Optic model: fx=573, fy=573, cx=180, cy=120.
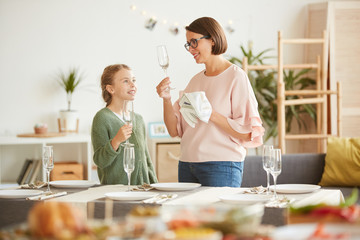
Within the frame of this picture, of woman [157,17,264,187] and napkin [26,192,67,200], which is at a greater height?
woman [157,17,264,187]

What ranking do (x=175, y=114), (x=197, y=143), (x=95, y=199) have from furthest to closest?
(x=175, y=114) < (x=197, y=143) < (x=95, y=199)

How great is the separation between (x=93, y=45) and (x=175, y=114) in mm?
2899

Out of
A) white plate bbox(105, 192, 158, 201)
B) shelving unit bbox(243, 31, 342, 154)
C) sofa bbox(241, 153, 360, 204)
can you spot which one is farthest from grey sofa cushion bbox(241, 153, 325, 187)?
white plate bbox(105, 192, 158, 201)

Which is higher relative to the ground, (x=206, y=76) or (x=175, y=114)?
(x=206, y=76)

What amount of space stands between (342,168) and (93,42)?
266 cm

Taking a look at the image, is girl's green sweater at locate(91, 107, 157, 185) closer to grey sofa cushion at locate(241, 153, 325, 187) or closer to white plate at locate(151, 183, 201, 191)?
white plate at locate(151, 183, 201, 191)

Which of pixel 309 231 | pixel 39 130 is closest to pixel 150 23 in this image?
pixel 39 130

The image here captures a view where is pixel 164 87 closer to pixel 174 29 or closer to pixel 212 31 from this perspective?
pixel 212 31

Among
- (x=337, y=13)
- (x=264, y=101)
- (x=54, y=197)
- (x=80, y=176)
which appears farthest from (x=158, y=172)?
(x=54, y=197)

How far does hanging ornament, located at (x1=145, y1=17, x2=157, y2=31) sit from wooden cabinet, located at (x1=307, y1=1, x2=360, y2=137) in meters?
1.59

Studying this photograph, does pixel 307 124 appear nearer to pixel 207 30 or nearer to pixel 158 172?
pixel 158 172

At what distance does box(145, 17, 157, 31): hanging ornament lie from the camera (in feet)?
17.8

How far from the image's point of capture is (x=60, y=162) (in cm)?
516

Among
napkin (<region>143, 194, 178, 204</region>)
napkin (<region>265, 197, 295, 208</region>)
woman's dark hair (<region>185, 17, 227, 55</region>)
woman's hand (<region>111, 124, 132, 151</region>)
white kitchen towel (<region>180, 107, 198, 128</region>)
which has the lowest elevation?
napkin (<region>143, 194, 178, 204</region>)
